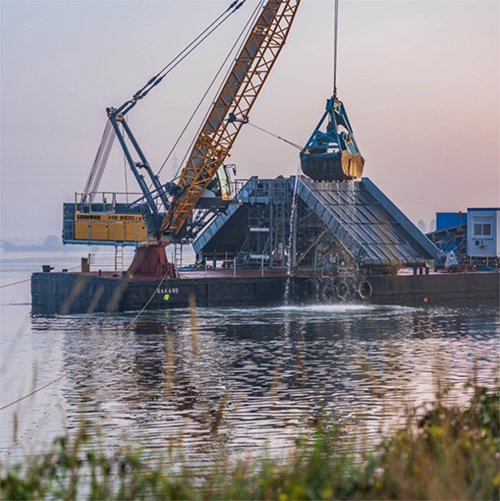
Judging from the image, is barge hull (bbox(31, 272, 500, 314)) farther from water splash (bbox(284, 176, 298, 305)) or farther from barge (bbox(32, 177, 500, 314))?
water splash (bbox(284, 176, 298, 305))

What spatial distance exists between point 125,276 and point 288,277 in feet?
37.7

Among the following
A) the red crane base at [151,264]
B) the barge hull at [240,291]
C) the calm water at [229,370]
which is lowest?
the calm water at [229,370]

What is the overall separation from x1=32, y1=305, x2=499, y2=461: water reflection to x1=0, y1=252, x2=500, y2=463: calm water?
0.21 feet

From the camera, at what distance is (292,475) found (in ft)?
40.7

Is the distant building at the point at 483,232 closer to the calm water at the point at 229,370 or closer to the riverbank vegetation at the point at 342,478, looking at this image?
the calm water at the point at 229,370

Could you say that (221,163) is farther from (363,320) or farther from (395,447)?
(395,447)

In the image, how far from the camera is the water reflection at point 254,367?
2616 cm

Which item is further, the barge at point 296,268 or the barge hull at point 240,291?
the barge at point 296,268

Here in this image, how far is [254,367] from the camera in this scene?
40.7 m

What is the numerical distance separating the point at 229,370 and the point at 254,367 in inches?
54.6

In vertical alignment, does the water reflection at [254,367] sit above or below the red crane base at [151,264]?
below

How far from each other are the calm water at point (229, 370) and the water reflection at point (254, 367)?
0.07 m

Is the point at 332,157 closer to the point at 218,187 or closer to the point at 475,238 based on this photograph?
the point at 218,187

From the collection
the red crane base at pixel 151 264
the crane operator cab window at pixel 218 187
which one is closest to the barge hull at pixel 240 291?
the red crane base at pixel 151 264
